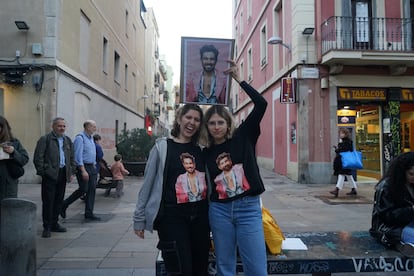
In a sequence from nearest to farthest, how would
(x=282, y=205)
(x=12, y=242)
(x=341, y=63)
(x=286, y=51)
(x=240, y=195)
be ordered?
(x=240, y=195) < (x=12, y=242) < (x=282, y=205) < (x=341, y=63) < (x=286, y=51)

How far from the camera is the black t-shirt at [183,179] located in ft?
8.61

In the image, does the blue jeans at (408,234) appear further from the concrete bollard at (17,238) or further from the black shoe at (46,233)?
the black shoe at (46,233)

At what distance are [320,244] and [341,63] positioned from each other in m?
10.6

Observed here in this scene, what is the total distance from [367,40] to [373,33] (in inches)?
12.9

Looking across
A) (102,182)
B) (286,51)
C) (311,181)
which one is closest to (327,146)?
(311,181)

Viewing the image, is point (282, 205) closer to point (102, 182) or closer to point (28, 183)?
point (102, 182)

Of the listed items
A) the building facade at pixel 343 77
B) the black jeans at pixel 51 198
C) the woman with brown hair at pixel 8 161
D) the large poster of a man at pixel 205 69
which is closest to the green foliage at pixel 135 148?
the building facade at pixel 343 77

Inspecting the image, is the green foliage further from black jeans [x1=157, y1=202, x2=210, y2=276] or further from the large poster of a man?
black jeans [x1=157, y1=202, x2=210, y2=276]

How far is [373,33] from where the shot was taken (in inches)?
531

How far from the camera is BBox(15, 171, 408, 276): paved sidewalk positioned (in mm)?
4465

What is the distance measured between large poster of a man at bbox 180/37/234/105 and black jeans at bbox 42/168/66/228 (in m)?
3.51

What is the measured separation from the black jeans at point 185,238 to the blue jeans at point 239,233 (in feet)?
0.29

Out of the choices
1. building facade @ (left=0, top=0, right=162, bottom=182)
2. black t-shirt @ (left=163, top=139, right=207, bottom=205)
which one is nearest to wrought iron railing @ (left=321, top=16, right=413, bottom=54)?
building facade @ (left=0, top=0, right=162, bottom=182)

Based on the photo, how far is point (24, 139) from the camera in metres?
12.1
